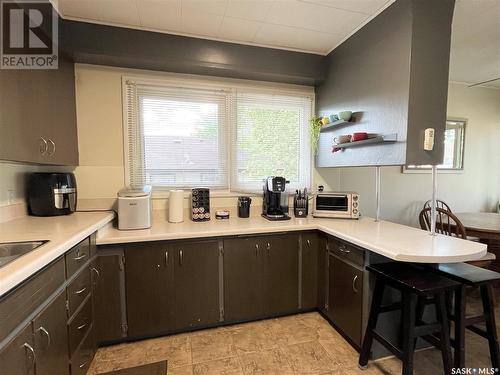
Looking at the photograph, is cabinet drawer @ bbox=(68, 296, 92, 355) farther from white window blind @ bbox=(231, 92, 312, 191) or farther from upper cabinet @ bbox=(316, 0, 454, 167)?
upper cabinet @ bbox=(316, 0, 454, 167)

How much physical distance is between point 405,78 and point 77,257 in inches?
92.9

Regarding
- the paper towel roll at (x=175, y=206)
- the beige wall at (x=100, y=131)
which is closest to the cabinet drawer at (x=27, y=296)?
the paper towel roll at (x=175, y=206)

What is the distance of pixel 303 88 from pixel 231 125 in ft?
3.08

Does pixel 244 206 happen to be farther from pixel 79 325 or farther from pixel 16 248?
pixel 16 248

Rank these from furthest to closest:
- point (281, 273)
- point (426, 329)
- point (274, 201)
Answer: point (274, 201), point (281, 273), point (426, 329)

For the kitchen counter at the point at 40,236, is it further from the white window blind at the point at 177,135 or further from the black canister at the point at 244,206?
the black canister at the point at 244,206

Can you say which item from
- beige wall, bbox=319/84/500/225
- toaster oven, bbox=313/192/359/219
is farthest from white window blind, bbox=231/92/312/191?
beige wall, bbox=319/84/500/225

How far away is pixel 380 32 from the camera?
6.40ft

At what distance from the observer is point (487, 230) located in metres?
2.56

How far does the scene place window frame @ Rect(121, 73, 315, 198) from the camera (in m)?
2.37

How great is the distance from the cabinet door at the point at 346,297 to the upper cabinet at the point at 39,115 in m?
2.21

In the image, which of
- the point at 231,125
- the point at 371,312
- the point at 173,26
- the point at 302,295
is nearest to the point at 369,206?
the point at 302,295

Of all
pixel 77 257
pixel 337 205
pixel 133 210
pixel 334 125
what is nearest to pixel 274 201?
pixel 337 205

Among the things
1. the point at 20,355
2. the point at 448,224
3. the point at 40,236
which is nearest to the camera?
the point at 20,355
